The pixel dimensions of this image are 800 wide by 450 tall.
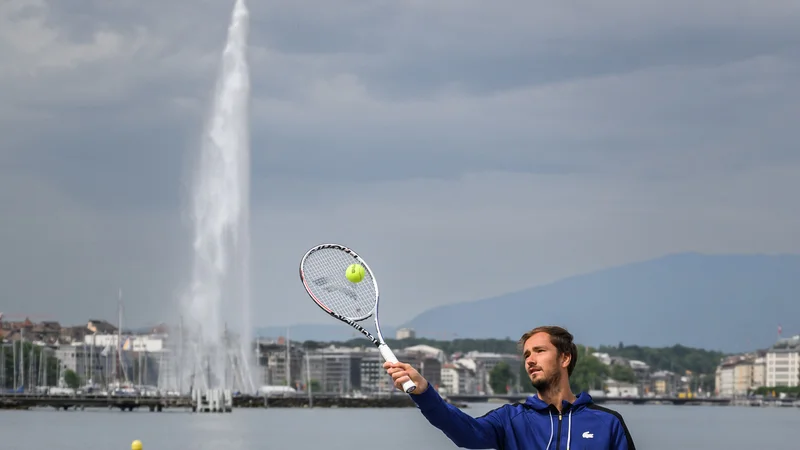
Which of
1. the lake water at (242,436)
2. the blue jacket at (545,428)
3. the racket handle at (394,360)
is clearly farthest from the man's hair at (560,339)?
the lake water at (242,436)

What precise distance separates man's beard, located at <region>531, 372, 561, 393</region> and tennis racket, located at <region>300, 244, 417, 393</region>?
1.32 meters

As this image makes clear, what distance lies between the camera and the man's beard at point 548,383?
19.3 feet

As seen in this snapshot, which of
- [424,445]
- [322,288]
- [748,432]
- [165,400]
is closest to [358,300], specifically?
[322,288]

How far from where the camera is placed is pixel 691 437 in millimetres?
97938

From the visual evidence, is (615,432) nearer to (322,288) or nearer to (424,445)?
(322,288)

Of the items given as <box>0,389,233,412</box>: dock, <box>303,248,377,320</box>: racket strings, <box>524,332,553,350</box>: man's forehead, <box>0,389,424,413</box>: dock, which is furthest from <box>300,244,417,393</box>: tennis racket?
<box>0,389,233,412</box>: dock

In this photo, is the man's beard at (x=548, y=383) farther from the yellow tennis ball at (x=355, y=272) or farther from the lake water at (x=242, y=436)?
the lake water at (x=242, y=436)

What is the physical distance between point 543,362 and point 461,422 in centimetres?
41

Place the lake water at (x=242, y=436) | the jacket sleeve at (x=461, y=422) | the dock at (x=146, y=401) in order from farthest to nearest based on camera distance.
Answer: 1. the dock at (x=146, y=401)
2. the lake water at (x=242, y=436)
3. the jacket sleeve at (x=461, y=422)

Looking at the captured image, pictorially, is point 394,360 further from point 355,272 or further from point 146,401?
point 146,401

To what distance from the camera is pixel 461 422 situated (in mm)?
5824

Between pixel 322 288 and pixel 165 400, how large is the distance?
12368 cm

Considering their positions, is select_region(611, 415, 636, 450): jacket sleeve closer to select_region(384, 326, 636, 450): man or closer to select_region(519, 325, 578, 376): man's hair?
select_region(384, 326, 636, 450): man

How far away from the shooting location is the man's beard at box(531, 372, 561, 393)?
589 cm
